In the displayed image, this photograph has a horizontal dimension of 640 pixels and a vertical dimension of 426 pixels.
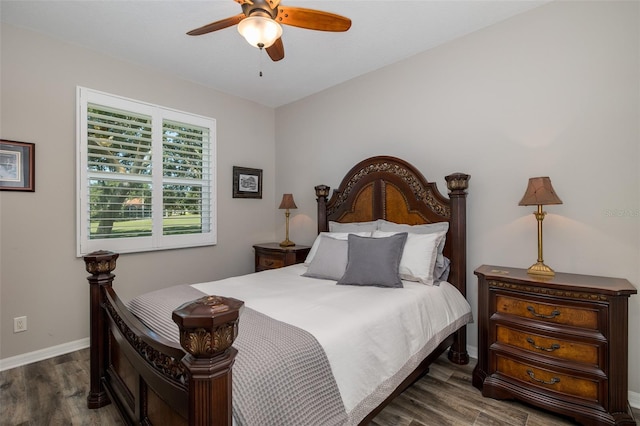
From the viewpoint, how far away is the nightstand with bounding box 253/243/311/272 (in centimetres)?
360

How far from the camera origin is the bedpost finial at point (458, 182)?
256cm

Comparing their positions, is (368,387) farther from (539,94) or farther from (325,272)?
(539,94)

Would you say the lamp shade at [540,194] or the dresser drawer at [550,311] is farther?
the lamp shade at [540,194]

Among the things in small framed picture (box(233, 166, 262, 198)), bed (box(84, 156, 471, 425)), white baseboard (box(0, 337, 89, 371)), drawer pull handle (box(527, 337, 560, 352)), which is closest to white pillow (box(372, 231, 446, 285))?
bed (box(84, 156, 471, 425))

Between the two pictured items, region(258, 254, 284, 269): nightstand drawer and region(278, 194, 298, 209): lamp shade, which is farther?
region(278, 194, 298, 209): lamp shade

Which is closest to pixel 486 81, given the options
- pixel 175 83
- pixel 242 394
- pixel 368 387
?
pixel 368 387

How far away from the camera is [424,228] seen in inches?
109

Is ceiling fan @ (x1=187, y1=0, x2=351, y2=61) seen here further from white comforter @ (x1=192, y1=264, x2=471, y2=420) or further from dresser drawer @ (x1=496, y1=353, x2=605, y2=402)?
dresser drawer @ (x1=496, y1=353, x2=605, y2=402)

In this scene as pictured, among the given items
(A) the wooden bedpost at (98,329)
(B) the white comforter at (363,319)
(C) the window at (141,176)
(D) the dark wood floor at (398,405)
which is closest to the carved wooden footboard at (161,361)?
(A) the wooden bedpost at (98,329)

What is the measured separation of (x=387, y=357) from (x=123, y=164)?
121 inches

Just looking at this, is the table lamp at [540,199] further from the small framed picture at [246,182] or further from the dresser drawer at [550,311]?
the small framed picture at [246,182]

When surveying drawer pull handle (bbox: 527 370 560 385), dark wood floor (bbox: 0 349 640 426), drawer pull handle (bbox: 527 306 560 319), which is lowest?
dark wood floor (bbox: 0 349 640 426)

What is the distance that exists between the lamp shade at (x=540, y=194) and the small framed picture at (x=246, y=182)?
10.5 ft

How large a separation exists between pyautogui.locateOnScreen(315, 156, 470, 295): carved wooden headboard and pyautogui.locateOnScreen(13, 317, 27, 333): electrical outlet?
2856mm
